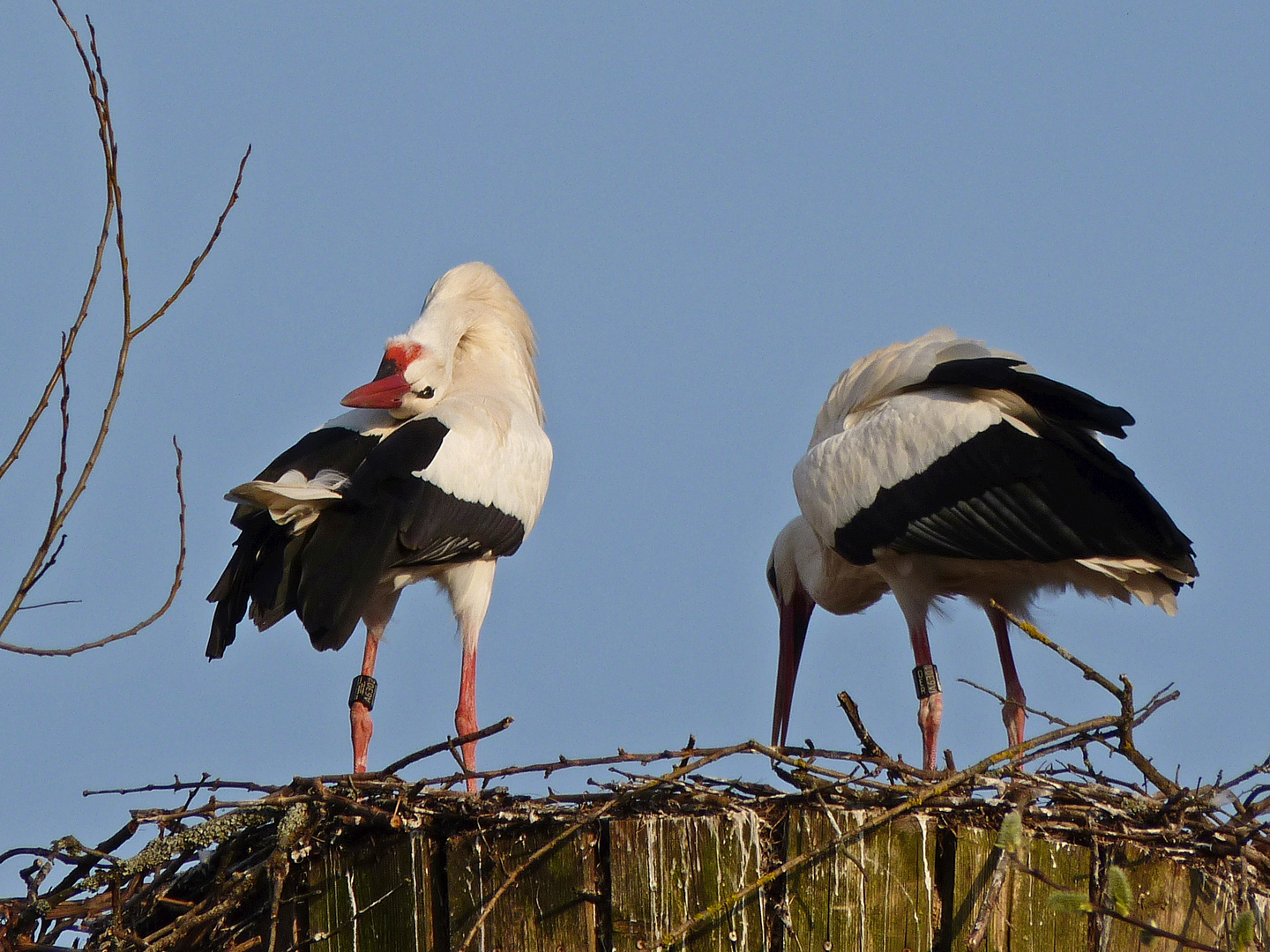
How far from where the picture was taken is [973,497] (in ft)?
24.1

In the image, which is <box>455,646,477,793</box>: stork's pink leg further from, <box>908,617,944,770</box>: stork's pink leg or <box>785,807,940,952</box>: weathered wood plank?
<box>785,807,940,952</box>: weathered wood plank

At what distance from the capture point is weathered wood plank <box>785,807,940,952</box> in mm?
Result: 3912

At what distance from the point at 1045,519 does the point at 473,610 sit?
266cm

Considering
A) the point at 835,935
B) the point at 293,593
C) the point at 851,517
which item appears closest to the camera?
the point at 835,935

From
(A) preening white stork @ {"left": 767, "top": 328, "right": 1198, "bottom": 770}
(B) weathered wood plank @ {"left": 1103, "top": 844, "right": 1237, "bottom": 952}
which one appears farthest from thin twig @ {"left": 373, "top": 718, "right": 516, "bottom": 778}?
(A) preening white stork @ {"left": 767, "top": 328, "right": 1198, "bottom": 770}

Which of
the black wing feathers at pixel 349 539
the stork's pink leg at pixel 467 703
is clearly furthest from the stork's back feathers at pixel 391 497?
the stork's pink leg at pixel 467 703

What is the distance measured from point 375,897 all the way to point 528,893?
487 mm

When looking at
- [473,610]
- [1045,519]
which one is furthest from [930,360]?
[473,610]

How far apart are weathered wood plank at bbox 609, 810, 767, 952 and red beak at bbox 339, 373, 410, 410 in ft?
12.7

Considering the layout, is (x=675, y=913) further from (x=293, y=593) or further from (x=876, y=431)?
(x=876, y=431)

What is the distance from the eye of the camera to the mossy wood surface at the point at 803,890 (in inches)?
154

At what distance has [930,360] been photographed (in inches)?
309

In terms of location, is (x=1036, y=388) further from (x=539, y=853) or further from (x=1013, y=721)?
(x=539, y=853)

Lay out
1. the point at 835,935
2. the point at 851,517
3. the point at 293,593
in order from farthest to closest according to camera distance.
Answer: the point at 851,517
the point at 293,593
the point at 835,935
